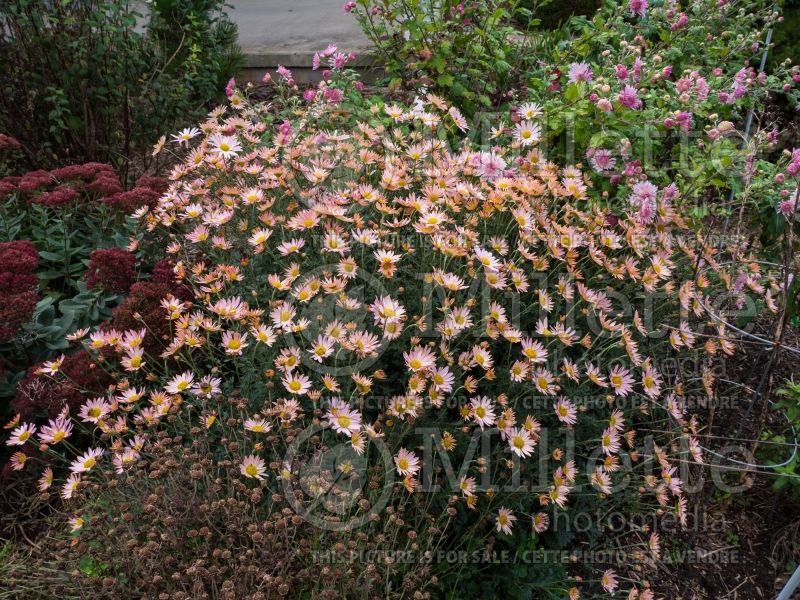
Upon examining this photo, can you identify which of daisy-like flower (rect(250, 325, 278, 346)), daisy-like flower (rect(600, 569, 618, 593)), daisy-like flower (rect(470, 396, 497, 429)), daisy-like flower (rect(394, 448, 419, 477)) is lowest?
daisy-like flower (rect(600, 569, 618, 593))

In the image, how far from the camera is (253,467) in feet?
6.28

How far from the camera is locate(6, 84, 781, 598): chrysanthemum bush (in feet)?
6.14

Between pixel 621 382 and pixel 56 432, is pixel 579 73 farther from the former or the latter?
pixel 56 432

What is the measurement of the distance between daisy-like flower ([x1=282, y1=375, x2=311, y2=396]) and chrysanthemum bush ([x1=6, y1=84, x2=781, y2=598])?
16 mm

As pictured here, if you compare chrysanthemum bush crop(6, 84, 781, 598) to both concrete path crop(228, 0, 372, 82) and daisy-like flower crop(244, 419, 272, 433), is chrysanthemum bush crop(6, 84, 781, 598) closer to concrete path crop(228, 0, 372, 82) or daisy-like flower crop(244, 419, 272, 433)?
daisy-like flower crop(244, 419, 272, 433)

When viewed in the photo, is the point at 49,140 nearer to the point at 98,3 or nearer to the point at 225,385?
the point at 98,3

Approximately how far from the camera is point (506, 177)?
2.70 metres

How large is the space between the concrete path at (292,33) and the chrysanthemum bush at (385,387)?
11.3ft

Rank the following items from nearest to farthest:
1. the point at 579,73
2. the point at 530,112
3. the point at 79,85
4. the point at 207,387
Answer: the point at 207,387 → the point at 530,112 → the point at 579,73 → the point at 79,85

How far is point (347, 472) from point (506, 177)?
137cm

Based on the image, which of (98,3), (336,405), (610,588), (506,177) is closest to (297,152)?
(506,177)

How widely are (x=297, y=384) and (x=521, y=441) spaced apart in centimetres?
69

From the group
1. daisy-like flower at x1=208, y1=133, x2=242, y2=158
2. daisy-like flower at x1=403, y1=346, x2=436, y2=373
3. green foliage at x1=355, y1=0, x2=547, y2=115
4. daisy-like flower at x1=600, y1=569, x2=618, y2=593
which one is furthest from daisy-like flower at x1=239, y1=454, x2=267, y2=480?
green foliage at x1=355, y1=0, x2=547, y2=115

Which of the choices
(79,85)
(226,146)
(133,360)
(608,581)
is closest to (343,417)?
(133,360)
